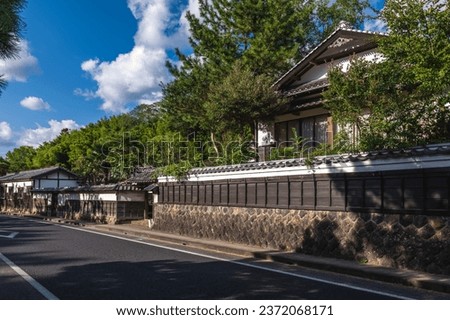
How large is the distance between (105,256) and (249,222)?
5.43 meters

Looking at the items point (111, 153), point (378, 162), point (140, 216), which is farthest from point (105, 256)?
point (111, 153)

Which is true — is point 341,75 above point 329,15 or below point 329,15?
below

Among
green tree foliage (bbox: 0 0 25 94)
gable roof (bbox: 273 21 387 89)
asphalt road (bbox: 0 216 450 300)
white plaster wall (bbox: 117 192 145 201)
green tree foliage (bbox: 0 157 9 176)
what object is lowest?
asphalt road (bbox: 0 216 450 300)

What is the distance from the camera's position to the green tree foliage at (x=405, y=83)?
12.8 metres

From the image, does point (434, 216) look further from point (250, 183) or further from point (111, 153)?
point (111, 153)

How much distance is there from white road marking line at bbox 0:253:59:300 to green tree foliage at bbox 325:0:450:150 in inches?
374

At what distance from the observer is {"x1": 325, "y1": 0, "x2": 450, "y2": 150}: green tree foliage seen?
1280cm

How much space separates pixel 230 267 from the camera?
11.8 meters

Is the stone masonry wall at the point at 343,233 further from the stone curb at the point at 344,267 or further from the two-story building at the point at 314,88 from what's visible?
the two-story building at the point at 314,88

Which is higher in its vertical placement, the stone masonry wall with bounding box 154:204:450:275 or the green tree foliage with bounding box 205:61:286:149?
the green tree foliage with bounding box 205:61:286:149

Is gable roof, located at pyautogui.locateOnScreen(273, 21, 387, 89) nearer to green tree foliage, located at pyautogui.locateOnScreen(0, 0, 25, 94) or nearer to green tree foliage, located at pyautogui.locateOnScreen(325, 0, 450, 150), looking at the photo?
green tree foliage, located at pyautogui.locateOnScreen(325, 0, 450, 150)

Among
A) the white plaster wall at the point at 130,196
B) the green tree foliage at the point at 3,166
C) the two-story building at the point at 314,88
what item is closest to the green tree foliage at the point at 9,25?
the two-story building at the point at 314,88

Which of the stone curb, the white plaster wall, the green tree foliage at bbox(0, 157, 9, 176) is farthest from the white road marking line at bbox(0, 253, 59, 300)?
the green tree foliage at bbox(0, 157, 9, 176)

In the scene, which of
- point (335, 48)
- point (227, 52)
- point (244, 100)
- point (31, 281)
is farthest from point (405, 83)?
point (227, 52)
